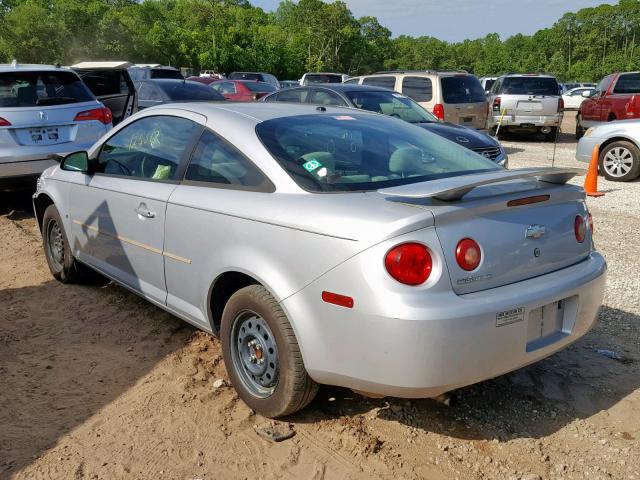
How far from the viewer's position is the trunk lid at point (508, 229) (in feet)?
9.06

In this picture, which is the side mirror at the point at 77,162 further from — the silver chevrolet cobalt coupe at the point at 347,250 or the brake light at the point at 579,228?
the brake light at the point at 579,228

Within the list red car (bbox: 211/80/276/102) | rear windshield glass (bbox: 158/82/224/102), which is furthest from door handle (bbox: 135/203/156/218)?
red car (bbox: 211/80/276/102)

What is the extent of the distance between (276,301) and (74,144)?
564 cm

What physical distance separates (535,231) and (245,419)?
1740 millimetres

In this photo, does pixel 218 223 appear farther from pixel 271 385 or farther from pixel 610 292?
pixel 610 292

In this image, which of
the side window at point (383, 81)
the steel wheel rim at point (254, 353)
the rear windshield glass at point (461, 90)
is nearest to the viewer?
the steel wheel rim at point (254, 353)

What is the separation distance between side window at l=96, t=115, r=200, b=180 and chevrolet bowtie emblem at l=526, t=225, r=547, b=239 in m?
1.99

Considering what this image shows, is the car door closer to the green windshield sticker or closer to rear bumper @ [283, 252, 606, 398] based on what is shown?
the green windshield sticker

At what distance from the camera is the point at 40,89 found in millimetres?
7703

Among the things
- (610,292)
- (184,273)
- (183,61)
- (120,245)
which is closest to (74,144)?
(120,245)

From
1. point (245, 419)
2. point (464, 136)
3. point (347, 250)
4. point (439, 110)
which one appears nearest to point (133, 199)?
point (245, 419)

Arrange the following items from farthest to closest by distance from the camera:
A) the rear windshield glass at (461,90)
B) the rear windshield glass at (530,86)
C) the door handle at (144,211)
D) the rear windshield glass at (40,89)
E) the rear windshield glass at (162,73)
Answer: the rear windshield glass at (162,73), the rear windshield glass at (530,86), the rear windshield glass at (461,90), the rear windshield glass at (40,89), the door handle at (144,211)

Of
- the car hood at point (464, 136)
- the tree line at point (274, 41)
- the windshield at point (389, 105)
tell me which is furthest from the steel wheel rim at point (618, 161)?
the tree line at point (274, 41)

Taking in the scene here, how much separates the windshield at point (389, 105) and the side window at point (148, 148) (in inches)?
221
